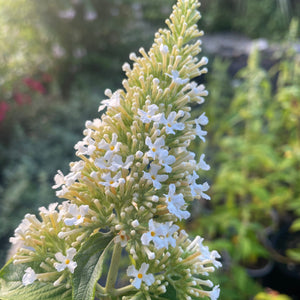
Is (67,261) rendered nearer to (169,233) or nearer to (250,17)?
(169,233)

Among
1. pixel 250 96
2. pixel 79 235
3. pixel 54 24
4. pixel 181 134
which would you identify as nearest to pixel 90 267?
pixel 79 235

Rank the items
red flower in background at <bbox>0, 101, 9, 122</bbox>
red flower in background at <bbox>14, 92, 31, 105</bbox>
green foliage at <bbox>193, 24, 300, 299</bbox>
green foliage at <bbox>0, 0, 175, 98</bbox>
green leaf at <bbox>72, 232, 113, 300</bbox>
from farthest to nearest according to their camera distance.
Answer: green foliage at <bbox>0, 0, 175, 98</bbox> < red flower in background at <bbox>14, 92, 31, 105</bbox> < red flower in background at <bbox>0, 101, 9, 122</bbox> < green foliage at <bbox>193, 24, 300, 299</bbox> < green leaf at <bbox>72, 232, 113, 300</bbox>

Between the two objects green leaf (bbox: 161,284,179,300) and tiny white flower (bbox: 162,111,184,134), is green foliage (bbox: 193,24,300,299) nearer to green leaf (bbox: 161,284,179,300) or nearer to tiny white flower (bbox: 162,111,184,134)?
green leaf (bbox: 161,284,179,300)

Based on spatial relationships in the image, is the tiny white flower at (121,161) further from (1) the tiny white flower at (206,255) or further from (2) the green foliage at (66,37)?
(2) the green foliage at (66,37)

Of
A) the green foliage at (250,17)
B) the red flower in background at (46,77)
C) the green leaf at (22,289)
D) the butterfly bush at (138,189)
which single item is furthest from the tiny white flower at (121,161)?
the green foliage at (250,17)

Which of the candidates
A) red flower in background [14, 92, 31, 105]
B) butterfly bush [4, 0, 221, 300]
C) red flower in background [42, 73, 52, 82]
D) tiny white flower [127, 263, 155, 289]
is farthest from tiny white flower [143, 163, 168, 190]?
red flower in background [42, 73, 52, 82]

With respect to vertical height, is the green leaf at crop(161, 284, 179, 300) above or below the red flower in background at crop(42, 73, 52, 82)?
below

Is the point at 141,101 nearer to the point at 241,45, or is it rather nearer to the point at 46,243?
the point at 46,243
